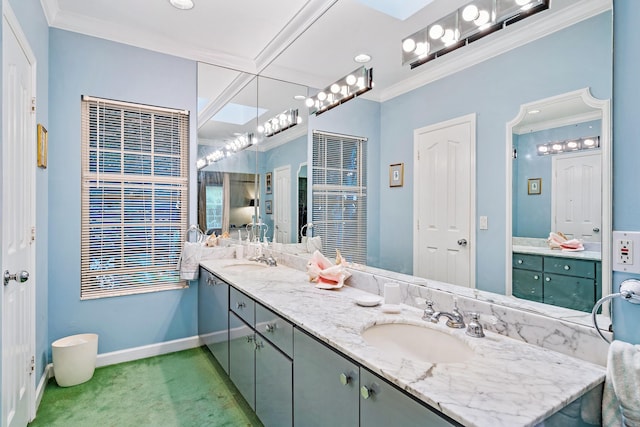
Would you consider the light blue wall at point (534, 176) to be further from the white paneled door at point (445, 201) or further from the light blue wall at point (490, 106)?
the white paneled door at point (445, 201)

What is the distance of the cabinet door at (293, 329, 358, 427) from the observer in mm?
1162

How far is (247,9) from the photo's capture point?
2.46m

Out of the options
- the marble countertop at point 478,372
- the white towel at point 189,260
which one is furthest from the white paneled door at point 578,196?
the white towel at point 189,260

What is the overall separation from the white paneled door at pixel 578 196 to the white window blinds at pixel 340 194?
3.31 ft

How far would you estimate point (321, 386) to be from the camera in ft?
4.33

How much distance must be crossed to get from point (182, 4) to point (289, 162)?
1406 mm

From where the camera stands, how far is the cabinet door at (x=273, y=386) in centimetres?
157

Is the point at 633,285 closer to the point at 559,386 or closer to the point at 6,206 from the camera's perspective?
the point at 559,386

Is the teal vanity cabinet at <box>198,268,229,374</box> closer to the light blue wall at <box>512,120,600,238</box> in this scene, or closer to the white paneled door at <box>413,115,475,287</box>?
the white paneled door at <box>413,115,475,287</box>

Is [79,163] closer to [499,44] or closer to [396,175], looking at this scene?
[396,175]

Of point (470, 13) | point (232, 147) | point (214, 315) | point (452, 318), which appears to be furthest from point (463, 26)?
point (214, 315)

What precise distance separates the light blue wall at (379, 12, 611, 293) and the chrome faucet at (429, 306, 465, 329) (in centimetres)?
17

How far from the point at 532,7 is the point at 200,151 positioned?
8.96 ft

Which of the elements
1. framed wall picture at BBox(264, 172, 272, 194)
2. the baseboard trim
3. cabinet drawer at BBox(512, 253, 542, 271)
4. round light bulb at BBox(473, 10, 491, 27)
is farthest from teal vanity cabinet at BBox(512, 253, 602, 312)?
the baseboard trim
